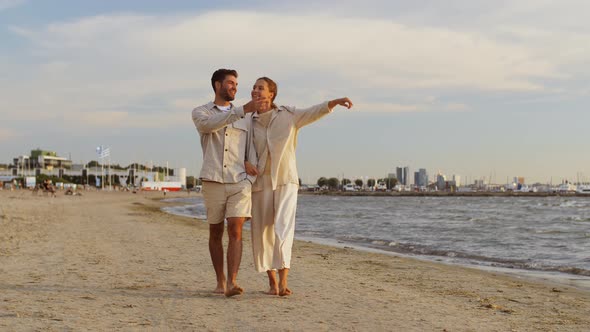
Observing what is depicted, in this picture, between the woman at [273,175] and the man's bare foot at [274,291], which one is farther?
the man's bare foot at [274,291]

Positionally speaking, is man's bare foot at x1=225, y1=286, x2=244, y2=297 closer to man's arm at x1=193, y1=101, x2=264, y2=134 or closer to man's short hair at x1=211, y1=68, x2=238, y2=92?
man's arm at x1=193, y1=101, x2=264, y2=134

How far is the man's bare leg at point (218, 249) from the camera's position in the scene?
202 inches

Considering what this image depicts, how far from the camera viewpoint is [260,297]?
5164 millimetres

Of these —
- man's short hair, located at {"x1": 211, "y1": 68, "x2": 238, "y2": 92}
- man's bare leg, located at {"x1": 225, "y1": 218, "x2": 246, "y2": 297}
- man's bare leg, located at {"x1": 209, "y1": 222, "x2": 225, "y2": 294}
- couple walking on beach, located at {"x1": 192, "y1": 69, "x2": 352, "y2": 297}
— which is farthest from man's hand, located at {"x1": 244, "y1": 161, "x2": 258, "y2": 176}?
man's short hair, located at {"x1": 211, "y1": 68, "x2": 238, "y2": 92}

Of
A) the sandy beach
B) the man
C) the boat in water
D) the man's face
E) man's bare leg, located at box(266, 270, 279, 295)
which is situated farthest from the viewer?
the boat in water

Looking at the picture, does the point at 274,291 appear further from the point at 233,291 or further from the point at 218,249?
the point at 218,249

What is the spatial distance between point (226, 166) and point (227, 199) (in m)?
0.29

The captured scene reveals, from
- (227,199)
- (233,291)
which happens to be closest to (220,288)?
(233,291)

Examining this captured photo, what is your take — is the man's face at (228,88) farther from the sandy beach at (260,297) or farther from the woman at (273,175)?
the sandy beach at (260,297)

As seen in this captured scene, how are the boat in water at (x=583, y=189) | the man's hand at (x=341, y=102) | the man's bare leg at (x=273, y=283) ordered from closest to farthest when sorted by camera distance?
the man's hand at (x=341, y=102)
the man's bare leg at (x=273, y=283)
the boat in water at (x=583, y=189)

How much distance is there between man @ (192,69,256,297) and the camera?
4.90 meters

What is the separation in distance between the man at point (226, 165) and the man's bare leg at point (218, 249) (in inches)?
0.4

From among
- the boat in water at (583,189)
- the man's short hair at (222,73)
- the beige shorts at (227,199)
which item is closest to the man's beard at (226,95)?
the man's short hair at (222,73)

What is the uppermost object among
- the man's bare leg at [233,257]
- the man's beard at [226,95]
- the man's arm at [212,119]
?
the man's beard at [226,95]
